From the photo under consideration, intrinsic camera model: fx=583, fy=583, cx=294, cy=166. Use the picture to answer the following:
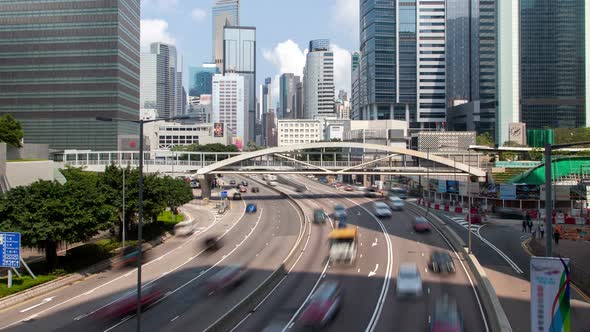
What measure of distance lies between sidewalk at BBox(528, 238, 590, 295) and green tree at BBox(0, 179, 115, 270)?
3391cm

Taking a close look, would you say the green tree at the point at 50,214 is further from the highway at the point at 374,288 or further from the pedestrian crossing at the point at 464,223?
the pedestrian crossing at the point at 464,223

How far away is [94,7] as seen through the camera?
135000 millimetres

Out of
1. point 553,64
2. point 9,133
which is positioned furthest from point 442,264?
point 553,64

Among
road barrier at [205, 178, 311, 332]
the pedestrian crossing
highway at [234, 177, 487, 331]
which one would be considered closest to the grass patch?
road barrier at [205, 178, 311, 332]

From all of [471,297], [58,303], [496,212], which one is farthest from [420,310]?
[496,212]

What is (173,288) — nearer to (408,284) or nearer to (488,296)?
(408,284)

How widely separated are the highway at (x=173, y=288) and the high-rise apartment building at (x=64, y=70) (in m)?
77.1

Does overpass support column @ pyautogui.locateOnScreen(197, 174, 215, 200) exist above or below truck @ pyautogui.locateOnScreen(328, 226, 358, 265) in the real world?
above

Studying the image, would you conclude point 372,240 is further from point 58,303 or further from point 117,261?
point 58,303

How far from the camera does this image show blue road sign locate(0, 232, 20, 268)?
37.3 meters

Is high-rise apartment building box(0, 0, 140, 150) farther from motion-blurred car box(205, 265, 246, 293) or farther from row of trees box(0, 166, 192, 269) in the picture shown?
motion-blurred car box(205, 265, 246, 293)

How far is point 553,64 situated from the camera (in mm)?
180375

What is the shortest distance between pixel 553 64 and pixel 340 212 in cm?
13058

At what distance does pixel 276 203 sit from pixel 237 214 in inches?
582
